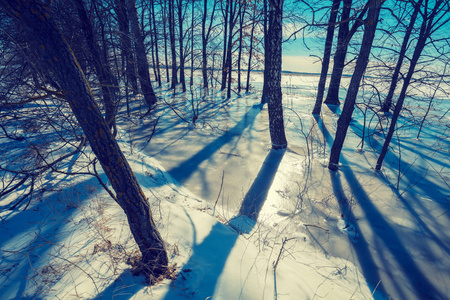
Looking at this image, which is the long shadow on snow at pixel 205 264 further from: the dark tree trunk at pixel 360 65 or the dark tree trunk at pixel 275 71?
the dark tree trunk at pixel 275 71

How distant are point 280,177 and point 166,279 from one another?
357 cm

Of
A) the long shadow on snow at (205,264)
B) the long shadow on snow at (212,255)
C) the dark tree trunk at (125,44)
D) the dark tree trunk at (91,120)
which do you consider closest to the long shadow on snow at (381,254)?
the long shadow on snow at (212,255)

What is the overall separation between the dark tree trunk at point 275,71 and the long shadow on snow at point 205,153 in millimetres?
1617

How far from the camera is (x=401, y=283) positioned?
9.07ft

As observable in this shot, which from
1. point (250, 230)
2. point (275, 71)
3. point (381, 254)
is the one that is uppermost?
point (275, 71)

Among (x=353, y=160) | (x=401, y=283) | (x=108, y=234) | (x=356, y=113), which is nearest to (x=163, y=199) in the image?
(x=108, y=234)

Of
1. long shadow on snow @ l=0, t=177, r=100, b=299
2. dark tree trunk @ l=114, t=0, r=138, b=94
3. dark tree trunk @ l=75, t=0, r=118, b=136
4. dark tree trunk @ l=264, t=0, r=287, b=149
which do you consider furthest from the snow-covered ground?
dark tree trunk @ l=114, t=0, r=138, b=94

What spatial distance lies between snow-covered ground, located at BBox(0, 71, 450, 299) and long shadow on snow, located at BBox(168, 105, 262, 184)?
0.05 metres

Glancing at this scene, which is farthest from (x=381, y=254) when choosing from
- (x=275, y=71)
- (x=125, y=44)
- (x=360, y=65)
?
(x=125, y=44)

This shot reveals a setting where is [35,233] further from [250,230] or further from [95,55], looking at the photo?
[95,55]

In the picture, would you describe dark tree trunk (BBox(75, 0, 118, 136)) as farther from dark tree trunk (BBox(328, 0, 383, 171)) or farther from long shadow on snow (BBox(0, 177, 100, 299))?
dark tree trunk (BBox(328, 0, 383, 171))

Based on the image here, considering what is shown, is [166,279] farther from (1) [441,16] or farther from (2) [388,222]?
(1) [441,16]

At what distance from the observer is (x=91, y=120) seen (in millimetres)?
1592

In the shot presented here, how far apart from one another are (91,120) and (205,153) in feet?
14.8
